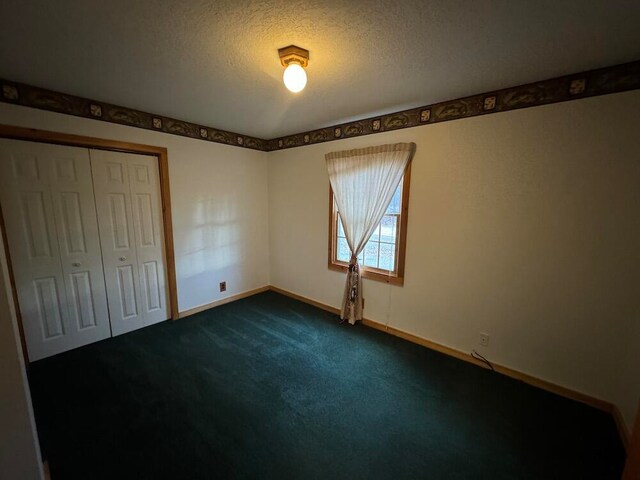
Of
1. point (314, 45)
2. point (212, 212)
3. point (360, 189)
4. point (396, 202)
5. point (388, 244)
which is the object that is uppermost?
point (314, 45)

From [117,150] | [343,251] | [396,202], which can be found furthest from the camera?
[343,251]

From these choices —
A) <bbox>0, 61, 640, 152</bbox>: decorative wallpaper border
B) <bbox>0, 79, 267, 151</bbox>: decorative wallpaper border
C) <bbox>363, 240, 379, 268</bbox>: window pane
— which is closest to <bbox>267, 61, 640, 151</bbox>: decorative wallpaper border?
<bbox>0, 61, 640, 152</bbox>: decorative wallpaper border

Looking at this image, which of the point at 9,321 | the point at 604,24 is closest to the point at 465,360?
the point at 604,24

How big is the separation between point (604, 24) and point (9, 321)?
2.92 meters

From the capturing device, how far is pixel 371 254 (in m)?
2.95

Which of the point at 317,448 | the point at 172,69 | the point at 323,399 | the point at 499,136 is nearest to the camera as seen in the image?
the point at 317,448

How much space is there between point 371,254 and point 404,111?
1.53 m

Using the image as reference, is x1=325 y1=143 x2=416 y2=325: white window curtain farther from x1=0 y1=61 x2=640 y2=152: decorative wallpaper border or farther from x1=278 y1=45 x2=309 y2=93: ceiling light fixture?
x1=278 y1=45 x2=309 y2=93: ceiling light fixture

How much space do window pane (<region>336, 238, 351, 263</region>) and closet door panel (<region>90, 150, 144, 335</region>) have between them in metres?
2.33

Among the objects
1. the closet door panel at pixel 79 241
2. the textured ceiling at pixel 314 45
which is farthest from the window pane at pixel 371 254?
the closet door panel at pixel 79 241

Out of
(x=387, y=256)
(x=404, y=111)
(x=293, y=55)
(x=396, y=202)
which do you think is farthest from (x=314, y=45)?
(x=387, y=256)

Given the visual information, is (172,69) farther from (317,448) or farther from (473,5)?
(317,448)

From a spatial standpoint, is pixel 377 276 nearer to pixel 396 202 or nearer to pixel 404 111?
pixel 396 202

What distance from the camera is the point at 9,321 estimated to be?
0.92m
